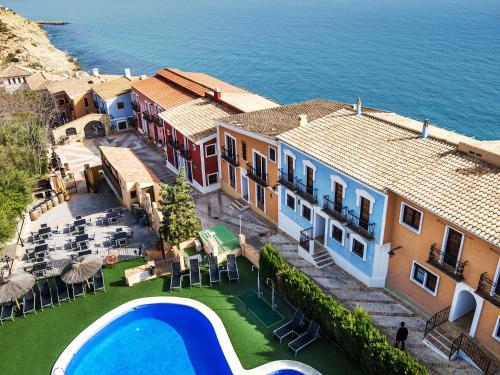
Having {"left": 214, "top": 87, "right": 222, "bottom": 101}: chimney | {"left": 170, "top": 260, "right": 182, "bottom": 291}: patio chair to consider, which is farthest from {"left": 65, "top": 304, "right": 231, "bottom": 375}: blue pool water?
{"left": 214, "top": 87, "right": 222, "bottom": 101}: chimney

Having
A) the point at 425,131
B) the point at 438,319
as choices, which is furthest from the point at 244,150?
the point at 438,319

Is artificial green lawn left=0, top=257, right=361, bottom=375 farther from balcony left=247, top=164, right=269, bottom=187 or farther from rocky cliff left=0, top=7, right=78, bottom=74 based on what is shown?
rocky cliff left=0, top=7, right=78, bottom=74

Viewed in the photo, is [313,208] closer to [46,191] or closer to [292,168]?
[292,168]

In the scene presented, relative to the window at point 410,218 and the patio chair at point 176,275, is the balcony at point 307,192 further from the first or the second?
the patio chair at point 176,275

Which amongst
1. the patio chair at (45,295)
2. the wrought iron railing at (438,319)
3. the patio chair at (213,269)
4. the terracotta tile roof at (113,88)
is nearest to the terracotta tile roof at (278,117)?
the patio chair at (213,269)

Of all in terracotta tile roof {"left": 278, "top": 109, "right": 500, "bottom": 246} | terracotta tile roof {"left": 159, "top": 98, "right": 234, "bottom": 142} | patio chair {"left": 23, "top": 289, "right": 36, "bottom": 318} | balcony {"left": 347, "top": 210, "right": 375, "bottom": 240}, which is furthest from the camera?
terracotta tile roof {"left": 159, "top": 98, "right": 234, "bottom": 142}

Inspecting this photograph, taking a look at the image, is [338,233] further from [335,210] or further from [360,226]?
[360,226]

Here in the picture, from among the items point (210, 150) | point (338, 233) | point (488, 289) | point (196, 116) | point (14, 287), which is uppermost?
point (196, 116)
